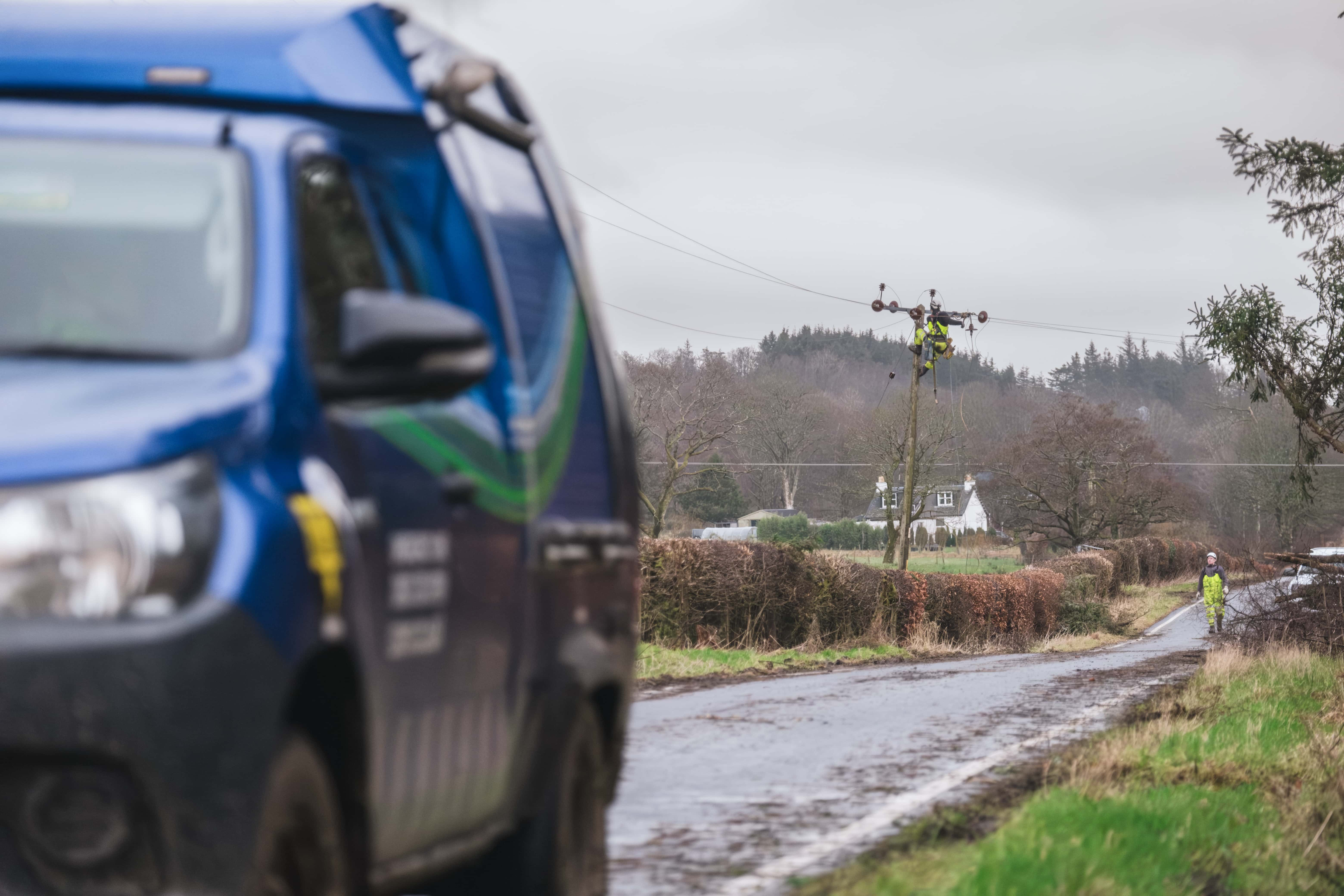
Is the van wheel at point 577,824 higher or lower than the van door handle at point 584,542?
lower

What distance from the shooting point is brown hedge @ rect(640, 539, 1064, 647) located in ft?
78.5

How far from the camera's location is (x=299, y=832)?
2.87 m

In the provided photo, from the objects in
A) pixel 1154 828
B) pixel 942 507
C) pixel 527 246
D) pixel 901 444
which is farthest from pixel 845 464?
pixel 527 246

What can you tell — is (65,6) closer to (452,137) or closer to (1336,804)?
(452,137)

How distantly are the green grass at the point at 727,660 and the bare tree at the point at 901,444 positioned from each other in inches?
2197

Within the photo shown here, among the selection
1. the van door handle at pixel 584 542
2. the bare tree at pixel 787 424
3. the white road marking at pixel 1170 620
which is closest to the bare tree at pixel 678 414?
the white road marking at pixel 1170 620

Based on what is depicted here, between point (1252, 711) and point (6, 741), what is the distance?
12.6 meters

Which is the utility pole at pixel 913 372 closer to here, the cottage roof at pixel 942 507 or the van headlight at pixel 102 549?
the van headlight at pixel 102 549

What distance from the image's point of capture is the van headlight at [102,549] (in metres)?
2.45

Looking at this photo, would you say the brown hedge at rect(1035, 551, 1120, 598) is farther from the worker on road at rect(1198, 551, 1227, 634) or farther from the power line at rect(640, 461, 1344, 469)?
the power line at rect(640, 461, 1344, 469)

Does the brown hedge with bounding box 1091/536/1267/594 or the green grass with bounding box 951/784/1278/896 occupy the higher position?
the green grass with bounding box 951/784/1278/896

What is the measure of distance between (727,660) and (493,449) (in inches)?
687

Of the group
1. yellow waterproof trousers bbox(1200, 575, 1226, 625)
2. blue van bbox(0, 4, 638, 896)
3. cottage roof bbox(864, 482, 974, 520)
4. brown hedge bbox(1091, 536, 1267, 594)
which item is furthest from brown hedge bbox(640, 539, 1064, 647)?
cottage roof bbox(864, 482, 974, 520)

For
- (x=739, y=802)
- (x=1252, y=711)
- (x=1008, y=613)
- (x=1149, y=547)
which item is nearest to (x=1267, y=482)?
(x=1149, y=547)
